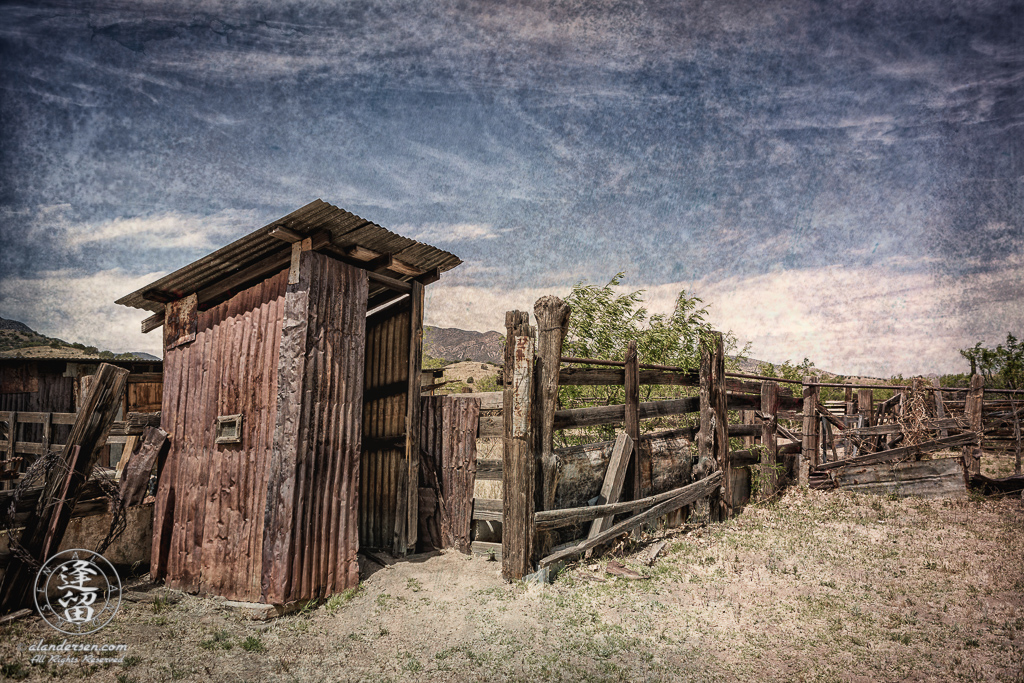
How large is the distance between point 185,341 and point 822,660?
23.4 feet

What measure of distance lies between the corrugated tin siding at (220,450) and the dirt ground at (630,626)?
433 mm

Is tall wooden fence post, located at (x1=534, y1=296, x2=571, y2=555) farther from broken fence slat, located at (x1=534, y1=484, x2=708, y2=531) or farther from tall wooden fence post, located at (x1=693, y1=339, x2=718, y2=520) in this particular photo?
tall wooden fence post, located at (x1=693, y1=339, x2=718, y2=520)

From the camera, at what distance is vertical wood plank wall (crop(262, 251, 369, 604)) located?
5.19 metres

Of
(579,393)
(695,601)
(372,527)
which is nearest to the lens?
(695,601)

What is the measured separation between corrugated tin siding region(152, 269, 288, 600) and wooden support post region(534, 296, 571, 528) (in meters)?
2.75

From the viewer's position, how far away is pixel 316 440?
216 inches

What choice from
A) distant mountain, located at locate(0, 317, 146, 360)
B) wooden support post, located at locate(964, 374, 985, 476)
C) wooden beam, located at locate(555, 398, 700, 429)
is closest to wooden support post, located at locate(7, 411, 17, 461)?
distant mountain, located at locate(0, 317, 146, 360)

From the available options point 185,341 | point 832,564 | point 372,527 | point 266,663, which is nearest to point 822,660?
point 832,564

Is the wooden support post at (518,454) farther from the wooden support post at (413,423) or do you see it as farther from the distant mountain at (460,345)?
the distant mountain at (460,345)

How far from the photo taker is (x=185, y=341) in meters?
6.21

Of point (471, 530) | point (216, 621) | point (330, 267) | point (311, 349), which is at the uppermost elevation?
point (330, 267)

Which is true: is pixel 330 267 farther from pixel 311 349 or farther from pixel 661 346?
pixel 661 346

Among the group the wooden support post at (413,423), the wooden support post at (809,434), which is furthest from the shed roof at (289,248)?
the wooden support post at (809,434)

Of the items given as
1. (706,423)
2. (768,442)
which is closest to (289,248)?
(706,423)
